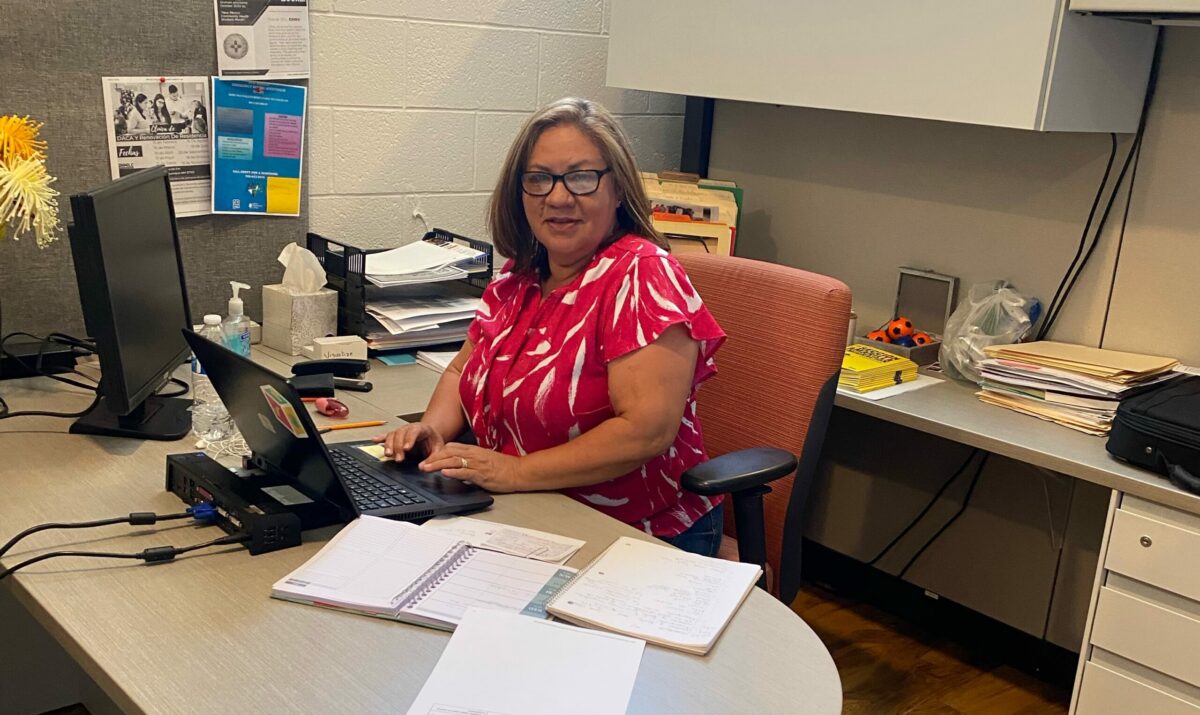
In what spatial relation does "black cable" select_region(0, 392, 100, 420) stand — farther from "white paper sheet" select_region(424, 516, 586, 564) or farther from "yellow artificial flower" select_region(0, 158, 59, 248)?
"white paper sheet" select_region(424, 516, 586, 564)

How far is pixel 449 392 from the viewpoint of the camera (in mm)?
2098

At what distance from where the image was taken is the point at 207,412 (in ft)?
6.26

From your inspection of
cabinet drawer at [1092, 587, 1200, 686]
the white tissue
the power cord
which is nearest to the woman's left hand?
the power cord

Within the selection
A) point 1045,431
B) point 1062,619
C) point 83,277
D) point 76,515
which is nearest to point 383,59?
point 83,277

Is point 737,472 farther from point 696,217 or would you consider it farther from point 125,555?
point 696,217

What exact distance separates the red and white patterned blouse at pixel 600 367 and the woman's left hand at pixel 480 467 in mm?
149

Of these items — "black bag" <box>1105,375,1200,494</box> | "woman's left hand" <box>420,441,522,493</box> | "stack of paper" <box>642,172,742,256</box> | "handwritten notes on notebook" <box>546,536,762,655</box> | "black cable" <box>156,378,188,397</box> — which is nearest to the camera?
"handwritten notes on notebook" <box>546,536,762,655</box>

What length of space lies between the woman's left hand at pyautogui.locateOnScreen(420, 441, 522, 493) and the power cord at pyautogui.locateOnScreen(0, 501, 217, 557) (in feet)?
1.08

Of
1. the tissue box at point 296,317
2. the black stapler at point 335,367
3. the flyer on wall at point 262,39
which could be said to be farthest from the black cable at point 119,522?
the flyer on wall at point 262,39

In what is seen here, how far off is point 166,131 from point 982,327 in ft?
6.10

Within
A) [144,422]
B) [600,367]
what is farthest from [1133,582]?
[144,422]

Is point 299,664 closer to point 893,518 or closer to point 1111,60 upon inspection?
point 1111,60

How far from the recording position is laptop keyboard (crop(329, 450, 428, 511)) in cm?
158

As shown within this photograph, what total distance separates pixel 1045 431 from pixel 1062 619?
0.72 m
